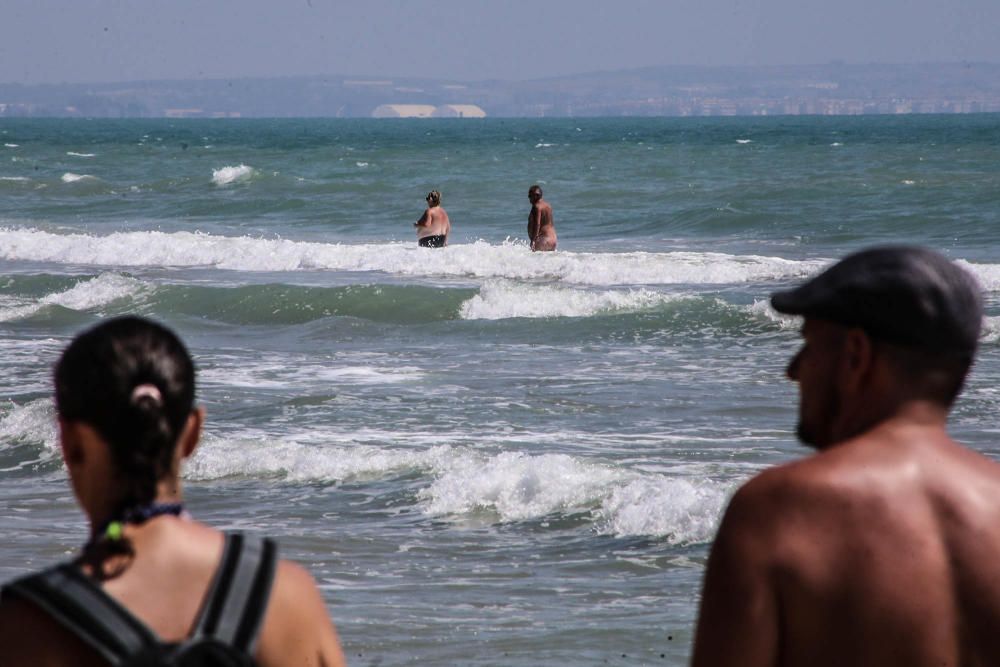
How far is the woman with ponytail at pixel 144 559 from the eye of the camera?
1768mm

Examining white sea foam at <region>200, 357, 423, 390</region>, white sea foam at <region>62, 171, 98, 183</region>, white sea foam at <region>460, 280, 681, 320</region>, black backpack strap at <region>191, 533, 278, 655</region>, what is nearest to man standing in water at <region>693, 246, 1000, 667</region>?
black backpack strap at <region>191, 533, 278, 655</region>

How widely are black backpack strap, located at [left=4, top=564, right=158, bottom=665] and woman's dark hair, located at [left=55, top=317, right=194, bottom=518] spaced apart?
0.14 metres

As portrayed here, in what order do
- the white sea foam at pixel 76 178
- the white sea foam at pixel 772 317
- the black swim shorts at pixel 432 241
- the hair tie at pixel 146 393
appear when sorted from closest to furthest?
1. the hair tie at pixel 146 393
2. the white sea foam at pixel 772 317
3. the black swim shorts at pixel 432 241
4. the white sea foam at pixel 76 178

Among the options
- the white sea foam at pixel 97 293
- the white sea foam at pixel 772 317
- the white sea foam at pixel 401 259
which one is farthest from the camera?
the white sea foam at pixel 401 259

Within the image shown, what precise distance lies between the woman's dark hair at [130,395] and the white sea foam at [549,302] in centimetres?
1584

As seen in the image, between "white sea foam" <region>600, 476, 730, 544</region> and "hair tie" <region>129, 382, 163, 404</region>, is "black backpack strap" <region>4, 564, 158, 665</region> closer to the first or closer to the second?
"hair tie" <region>129, 382, 163, 404</region>

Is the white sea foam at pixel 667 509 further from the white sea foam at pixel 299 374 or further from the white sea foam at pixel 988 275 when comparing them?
the white sea foam at pixel 988 275

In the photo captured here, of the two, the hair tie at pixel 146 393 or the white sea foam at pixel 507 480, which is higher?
the hair tie at pixel 146 393

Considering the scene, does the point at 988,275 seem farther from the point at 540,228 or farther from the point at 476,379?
the point at 476,379

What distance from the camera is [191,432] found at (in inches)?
76.5

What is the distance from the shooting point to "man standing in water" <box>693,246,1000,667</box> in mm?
1906

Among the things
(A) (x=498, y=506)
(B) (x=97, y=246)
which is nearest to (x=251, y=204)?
(B) (x=97, y=246)

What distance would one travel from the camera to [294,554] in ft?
23.3

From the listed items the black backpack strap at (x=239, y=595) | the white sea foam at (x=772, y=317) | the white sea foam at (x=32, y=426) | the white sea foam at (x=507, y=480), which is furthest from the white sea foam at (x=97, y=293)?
the black backpack strap at (x=239, y=595)
